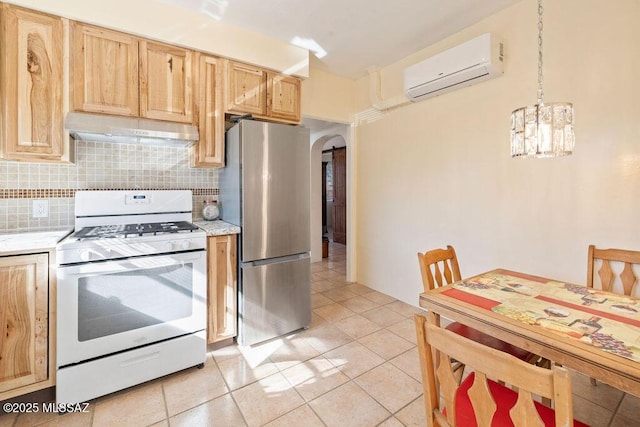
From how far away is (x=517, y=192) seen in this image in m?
2.29

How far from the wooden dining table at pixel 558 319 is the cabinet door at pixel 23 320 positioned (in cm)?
213

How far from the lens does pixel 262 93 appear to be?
262cm

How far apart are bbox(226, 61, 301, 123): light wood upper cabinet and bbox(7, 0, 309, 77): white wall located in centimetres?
8

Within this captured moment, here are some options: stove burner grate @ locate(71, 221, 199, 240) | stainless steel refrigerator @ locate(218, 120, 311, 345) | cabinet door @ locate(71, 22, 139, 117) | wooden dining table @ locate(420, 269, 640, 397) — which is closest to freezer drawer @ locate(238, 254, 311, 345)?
stainless steel refrigerator @ locate(218, 120, 311, 345)

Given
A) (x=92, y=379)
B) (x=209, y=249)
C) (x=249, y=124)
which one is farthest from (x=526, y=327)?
(x=92, y=379)

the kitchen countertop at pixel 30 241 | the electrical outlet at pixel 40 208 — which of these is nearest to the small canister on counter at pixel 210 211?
the kitchen countertop at pixel 30 241

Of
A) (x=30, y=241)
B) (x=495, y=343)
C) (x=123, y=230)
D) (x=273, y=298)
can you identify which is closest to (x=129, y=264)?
(x=123, y=230)

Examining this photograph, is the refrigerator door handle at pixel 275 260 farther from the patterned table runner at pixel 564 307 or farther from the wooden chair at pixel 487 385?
the wooden chair at pixel 487 385

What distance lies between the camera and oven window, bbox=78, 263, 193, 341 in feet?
5.56

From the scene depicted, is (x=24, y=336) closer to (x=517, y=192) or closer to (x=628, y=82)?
(x=517, y=192)

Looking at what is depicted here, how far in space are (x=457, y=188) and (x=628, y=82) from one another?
Result: 1.26 metres

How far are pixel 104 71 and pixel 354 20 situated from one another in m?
1.99

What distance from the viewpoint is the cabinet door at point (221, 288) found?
2184mm

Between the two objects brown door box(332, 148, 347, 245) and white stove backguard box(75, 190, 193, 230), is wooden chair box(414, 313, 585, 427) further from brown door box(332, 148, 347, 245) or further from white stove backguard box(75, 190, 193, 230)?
brown door box(332, 148, 347, 245)
